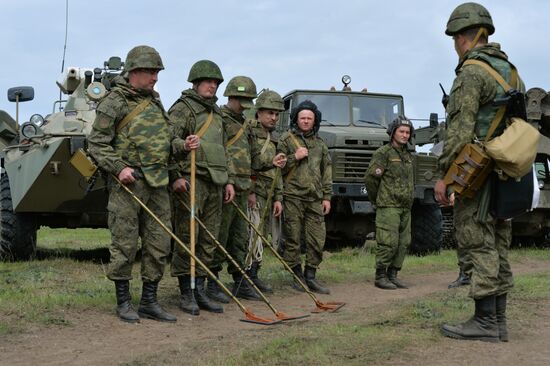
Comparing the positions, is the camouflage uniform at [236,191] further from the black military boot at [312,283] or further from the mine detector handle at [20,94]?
the mine detector handle at [20,94]

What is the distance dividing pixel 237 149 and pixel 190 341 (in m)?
2.46

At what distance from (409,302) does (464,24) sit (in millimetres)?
2730

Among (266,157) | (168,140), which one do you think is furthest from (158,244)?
(266,157)

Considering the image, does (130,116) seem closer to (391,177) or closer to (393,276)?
(391,177)

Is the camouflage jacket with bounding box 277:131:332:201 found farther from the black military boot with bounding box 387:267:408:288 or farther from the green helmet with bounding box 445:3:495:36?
the green helmet with bounding box 445:3:495:36

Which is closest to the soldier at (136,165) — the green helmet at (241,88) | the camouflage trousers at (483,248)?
the green helmet at (241,88)

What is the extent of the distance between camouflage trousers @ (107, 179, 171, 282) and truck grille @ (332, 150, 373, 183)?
554 centimetres

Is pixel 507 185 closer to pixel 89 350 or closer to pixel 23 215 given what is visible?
pixel 89 350

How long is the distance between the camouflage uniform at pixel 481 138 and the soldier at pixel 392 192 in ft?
10.4

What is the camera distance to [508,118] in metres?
5.19

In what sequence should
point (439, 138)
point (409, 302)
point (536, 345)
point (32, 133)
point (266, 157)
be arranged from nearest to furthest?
point (536, 345)
point (409, 302)
point (266, 157)
point (32, 133)
point (439, 138)

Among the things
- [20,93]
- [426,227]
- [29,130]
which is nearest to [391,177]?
[426,227]

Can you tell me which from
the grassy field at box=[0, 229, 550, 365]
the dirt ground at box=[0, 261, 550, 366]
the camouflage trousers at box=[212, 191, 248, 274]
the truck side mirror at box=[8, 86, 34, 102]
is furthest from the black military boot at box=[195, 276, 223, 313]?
the truck side mirror at box=[8, 86, 34, 102]

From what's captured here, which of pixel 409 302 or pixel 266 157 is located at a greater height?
pixel 266 157
